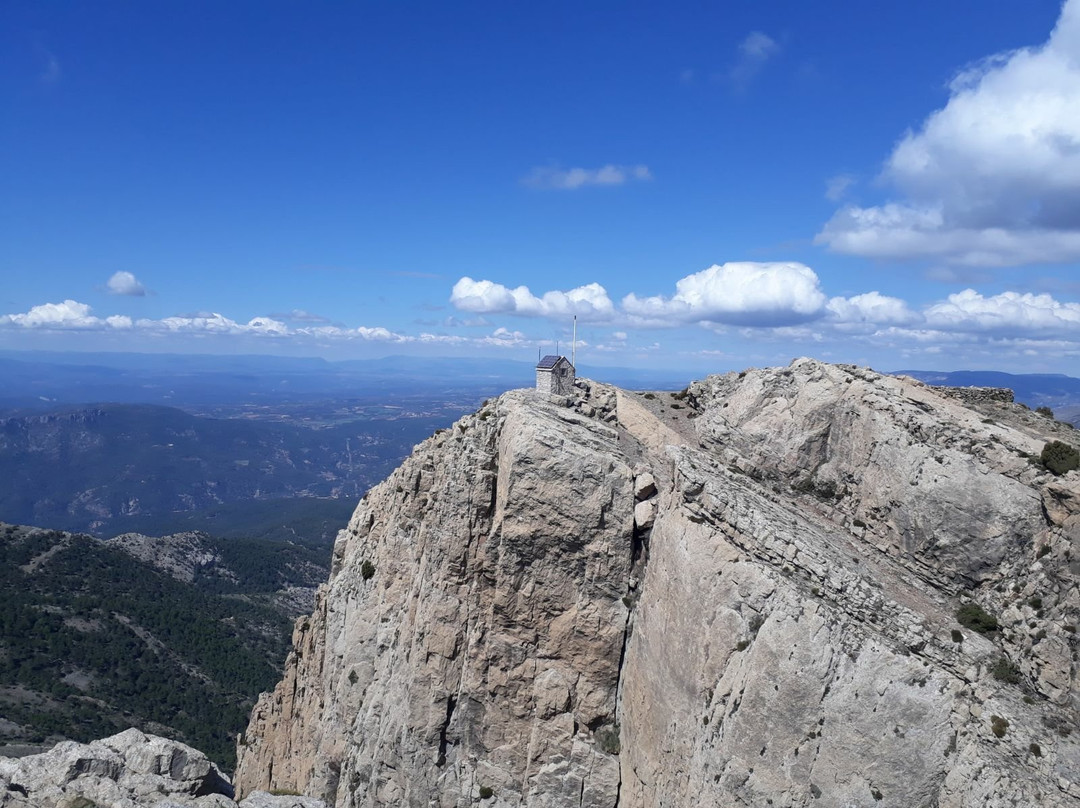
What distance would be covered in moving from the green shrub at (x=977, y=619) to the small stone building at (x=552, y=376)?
26.9 m

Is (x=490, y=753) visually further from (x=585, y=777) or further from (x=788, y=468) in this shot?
(x=788, y=468)

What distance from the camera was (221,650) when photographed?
5340 inches

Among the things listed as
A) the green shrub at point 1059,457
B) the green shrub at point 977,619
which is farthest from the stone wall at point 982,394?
the green shrub at point 977,619

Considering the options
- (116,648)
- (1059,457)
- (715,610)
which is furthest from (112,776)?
(116,648)

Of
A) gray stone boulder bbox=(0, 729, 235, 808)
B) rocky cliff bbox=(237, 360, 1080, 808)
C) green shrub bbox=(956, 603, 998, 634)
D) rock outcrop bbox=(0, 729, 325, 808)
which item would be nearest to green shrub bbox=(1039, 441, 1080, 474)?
rocky cliff bbox=(237, 360, 1080, 808)

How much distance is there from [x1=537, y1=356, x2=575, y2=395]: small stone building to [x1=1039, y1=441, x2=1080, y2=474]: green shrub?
2790 centimetres

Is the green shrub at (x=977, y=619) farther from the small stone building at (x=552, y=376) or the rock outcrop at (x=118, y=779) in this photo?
the rock outcrop at (x=118, y=779)

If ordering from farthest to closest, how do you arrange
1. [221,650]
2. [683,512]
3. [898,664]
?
1. [221,650]
2. [683,512]
3. [898,664]

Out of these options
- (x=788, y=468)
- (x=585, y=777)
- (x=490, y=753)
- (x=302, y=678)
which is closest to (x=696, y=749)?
(x=585, y=777)

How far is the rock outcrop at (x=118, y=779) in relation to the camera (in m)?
34.8

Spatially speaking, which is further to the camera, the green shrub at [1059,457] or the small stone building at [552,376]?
the small stone building at [552,376]

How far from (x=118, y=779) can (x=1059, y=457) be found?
5456 cm

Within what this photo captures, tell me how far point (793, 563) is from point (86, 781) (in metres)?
41.6

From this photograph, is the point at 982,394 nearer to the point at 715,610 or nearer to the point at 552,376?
the point at 715,610
